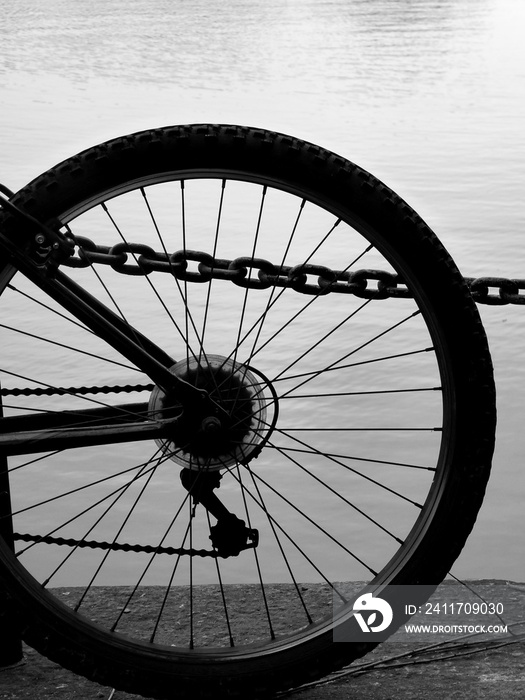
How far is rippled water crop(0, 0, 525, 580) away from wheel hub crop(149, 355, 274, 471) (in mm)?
2130

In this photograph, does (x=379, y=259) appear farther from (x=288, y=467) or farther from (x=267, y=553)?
(x=267, y=553)

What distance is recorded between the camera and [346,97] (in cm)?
1226

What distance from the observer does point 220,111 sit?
1077 centimetres

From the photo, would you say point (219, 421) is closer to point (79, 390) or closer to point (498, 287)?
point (79, 390)

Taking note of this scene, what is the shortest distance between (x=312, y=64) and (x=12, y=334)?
33.8 feet

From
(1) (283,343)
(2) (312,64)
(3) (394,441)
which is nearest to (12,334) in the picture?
(1) (283,343)

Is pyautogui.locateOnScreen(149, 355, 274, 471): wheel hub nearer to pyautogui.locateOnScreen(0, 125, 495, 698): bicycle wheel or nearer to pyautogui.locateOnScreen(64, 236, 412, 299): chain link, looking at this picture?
pyautogui.locateOnScreen(0, 125, 495, 698): bicycle wheel

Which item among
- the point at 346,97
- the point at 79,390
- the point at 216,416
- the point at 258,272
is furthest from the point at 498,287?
the point at 346,97

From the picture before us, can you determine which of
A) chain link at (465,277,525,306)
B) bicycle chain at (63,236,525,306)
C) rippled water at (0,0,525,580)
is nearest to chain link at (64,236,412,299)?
bicycle chain at (63,236,525,306)

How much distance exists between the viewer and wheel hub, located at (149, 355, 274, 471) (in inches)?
75.9

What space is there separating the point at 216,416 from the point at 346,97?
10782 millimetres

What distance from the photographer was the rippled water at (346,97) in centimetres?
614

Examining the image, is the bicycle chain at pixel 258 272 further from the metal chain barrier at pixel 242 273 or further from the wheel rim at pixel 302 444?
the wheel rim at pixel 302 444

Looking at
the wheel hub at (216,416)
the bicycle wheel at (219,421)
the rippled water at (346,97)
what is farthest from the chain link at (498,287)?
the rippled water at (346,97)
